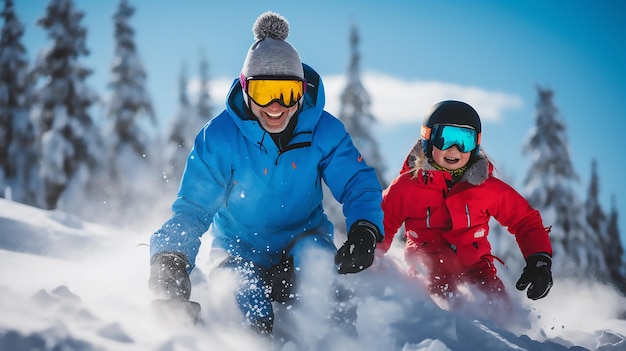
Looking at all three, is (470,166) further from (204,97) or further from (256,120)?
(204,97)

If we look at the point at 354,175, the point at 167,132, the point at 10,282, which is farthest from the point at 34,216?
the point at 167,132

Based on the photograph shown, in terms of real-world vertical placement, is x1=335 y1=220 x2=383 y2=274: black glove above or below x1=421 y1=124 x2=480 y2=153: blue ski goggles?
below

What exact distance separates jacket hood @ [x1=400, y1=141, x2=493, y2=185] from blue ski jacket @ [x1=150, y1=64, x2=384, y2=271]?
1023 mm

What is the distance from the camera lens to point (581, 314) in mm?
4656

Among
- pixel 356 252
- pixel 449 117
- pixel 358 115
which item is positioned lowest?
pixel 356 252

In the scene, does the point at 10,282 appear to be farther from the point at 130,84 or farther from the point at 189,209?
the point at 130,84

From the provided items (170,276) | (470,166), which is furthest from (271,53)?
(470,166)

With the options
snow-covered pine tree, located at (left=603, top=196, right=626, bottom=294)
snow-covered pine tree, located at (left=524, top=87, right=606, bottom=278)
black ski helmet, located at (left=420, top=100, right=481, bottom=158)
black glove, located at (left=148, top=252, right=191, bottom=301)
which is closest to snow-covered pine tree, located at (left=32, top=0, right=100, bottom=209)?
snow-covered pine tree, located at (left=524, top=87, right=606, bottom=278)

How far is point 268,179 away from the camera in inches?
137

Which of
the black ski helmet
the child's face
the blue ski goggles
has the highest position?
the black ski helmet

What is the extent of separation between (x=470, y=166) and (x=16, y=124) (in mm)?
19365

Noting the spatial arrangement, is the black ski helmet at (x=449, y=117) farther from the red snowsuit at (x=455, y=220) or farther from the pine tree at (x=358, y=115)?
the pine tree at (x=358, y=115)

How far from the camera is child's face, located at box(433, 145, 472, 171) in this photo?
427cm

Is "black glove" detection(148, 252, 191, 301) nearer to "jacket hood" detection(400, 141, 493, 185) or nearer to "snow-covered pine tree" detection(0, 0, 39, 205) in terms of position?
"jacket hood" detection(400, 141, 493, 185)
